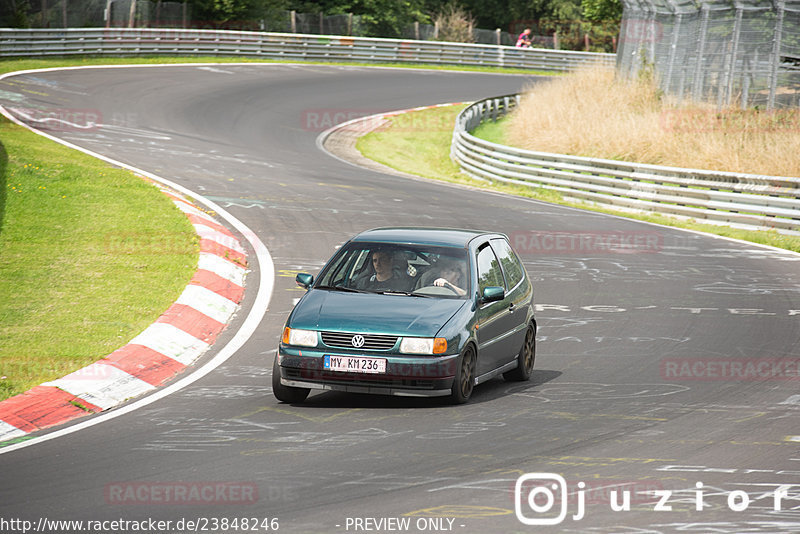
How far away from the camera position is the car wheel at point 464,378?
9.02m

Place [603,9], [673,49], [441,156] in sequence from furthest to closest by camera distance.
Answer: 1. [603,9]
2. [441,156]
3. [673,49]

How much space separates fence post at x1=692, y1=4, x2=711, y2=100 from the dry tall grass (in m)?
0.51

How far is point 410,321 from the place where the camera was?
900 centimetres

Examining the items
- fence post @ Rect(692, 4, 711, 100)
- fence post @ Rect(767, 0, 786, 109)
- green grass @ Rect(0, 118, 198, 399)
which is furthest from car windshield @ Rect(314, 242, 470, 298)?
fence post @ Rect(692, 4, 711, 100)

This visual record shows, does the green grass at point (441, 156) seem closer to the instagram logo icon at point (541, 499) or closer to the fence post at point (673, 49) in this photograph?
the fence post at point (673, 49)

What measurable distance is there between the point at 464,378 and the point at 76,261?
23.0 ft

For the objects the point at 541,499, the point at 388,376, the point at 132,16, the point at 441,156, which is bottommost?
the point at 441,156

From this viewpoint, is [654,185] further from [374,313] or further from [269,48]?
[269,48]

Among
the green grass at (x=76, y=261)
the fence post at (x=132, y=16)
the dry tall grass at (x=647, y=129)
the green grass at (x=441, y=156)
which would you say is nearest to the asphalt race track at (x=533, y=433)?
the green grass at (x=76, y=261)

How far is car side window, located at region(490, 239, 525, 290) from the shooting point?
1087cm

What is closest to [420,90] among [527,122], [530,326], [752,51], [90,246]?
[527,122]

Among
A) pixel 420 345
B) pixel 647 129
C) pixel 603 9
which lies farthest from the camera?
pixel 603 9

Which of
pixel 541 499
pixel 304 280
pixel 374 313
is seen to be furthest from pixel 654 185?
pixel 541 499

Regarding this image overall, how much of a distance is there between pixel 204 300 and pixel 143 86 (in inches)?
1097
